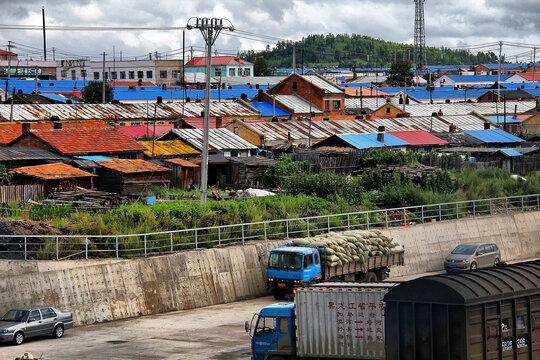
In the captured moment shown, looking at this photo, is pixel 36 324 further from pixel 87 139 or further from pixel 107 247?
pixel 87 139

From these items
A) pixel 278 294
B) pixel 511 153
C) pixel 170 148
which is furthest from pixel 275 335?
pixel 511 153

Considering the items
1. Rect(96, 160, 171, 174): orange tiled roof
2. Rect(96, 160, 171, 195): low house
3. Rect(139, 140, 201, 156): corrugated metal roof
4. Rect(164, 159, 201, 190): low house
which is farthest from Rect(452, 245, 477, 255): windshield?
Rect(139, 140, 201, 156): corrugated metal roof

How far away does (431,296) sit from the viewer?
57.9 feet

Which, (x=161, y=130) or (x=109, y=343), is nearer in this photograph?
(x=109, y=343)

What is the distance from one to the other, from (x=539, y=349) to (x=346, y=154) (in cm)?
3999

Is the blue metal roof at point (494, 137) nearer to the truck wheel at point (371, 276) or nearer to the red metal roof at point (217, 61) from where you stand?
the truck wheel at point (371, 276)

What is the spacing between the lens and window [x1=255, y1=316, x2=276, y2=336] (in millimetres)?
22281

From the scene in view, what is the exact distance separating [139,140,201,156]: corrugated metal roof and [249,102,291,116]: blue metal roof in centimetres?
2997

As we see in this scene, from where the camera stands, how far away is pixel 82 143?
2066 inches

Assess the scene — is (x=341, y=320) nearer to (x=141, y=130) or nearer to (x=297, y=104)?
(x=141, y=130)

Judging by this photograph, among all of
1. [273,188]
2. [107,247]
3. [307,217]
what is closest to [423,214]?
[307,217]

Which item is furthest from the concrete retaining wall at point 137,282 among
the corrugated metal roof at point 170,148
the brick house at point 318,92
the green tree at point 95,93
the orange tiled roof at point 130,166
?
the green tree at point 95,93

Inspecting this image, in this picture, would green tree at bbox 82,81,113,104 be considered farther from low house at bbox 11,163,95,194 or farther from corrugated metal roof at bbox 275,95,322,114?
low house at bbox 11,163,95,194

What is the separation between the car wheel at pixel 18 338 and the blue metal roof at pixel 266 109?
64.3m
